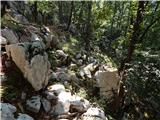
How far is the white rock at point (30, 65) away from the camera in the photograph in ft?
33.2

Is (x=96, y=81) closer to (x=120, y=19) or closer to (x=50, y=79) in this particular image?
(x=50, y=79)

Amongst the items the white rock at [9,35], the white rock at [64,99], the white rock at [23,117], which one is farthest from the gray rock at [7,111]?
the white rock at [9,35]

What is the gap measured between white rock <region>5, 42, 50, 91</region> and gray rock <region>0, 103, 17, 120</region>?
1645mm

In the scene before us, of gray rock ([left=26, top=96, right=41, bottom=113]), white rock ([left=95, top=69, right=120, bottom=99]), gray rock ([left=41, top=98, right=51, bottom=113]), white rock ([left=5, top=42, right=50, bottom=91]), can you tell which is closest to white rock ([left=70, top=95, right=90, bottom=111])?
gray rock ([left=41, top=98, right=51, bottom=113])

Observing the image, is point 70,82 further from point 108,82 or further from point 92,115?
point 92,115

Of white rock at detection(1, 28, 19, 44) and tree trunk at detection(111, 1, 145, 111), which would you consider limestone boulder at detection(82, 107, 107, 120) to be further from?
white rock at detection(1, 28, 19, 44)

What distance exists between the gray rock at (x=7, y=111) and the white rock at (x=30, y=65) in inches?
64.8

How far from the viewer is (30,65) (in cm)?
1017

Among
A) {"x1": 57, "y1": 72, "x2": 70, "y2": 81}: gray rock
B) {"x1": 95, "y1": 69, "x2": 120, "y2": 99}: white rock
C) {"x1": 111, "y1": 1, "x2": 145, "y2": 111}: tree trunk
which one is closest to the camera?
{"x1": 111, "y1": 1, "x2": 145, "y2": 111}: tree trunk

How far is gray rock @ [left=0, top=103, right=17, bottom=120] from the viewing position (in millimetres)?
7949

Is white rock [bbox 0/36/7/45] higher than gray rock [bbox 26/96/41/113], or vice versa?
white rock [bbox 0/36/7/45]

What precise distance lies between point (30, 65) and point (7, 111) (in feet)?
7.89

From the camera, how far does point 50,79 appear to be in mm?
12180

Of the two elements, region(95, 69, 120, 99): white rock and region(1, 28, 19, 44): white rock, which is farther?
region(95, 69, 120, 99): white rock
